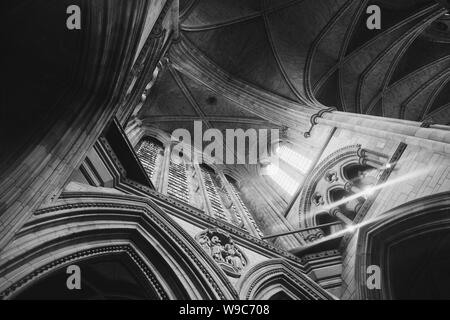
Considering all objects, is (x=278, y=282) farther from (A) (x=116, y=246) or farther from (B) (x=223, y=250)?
(A) (x=116, y=246)

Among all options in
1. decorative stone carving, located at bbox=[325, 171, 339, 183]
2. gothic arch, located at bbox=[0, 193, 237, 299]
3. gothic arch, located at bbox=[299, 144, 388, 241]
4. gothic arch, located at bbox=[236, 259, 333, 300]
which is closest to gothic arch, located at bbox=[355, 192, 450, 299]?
gothic arch, located at bbox=[236, 259, 333, 300]

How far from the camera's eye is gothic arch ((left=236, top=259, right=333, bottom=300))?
17.5 ft

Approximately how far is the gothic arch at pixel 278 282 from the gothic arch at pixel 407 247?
76cm

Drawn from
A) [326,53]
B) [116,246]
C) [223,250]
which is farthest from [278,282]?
[326,53]

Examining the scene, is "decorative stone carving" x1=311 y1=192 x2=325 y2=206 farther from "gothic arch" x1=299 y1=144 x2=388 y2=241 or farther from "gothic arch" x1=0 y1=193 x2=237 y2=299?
"gothic arch" x1=0 y1=193 x2=237 y2=299

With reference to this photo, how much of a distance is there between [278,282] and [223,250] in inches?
38.9

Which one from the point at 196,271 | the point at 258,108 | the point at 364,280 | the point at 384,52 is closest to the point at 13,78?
the point at 196,271

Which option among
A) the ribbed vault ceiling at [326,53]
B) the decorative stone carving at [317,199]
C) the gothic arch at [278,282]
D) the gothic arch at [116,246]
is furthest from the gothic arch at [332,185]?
the gothic arch at [116,246]

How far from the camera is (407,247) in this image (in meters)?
6.43

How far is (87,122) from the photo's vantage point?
16.4 feet

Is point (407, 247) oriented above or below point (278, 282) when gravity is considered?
above

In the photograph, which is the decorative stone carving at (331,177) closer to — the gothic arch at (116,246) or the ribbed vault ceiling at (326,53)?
the ribbed vault ceiling at (326,53)
